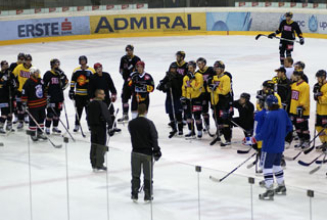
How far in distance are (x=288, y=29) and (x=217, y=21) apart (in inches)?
303

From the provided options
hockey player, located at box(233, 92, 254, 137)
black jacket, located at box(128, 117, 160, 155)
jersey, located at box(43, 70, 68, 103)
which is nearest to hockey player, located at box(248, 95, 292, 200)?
black jacket, located at box(128, 117, 160, 155)

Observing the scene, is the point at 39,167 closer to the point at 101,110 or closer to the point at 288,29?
the point at 101,110

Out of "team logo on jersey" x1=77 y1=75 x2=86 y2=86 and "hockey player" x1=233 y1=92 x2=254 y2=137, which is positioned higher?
"team logo on jersey" x1=77 y1=75 x2=86 y2=86

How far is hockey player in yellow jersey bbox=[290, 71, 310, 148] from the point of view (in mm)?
10680

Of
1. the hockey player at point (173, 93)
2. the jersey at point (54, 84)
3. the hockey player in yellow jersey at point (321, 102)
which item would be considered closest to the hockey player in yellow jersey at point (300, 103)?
the hockey player in yellow jersey at point (321, 102)

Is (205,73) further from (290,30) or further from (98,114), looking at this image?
(290,30)

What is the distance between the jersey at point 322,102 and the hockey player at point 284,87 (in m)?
0.54

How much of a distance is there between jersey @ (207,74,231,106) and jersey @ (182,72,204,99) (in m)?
0.20

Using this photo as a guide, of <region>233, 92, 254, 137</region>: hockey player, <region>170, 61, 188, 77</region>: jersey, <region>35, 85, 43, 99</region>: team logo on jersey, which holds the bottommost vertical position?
<region>233, 92, 254, 137</region>: hockey player

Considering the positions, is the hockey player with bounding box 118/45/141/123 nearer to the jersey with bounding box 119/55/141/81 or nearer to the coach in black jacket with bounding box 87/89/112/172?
the jersey with bounding box 119/55/141/81

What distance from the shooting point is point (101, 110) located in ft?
31.7

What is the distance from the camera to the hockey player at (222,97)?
1111 centimetres

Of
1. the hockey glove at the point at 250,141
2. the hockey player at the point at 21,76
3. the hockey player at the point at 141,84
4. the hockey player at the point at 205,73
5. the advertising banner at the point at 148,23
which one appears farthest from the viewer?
the advertising banner at the point at 148,23

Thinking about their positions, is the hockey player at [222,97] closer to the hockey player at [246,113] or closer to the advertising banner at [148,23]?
the hockey player at [246,113]
